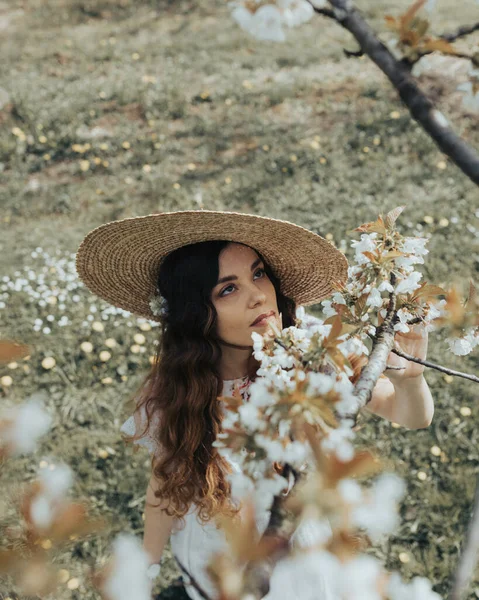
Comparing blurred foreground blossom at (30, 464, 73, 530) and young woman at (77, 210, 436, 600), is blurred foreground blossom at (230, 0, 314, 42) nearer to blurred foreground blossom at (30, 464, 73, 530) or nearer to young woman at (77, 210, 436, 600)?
young woman at (77, 210, 436, 600)

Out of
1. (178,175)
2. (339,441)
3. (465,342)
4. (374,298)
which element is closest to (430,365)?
(465,342)

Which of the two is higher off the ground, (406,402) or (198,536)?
(406,402)

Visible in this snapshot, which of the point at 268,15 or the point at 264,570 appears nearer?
the point at 264,570

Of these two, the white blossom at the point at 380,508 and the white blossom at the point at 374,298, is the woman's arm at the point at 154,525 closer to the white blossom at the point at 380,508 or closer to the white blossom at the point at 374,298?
the white blossom at the point at 374,298

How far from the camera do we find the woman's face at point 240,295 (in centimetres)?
168

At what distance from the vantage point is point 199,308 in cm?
176

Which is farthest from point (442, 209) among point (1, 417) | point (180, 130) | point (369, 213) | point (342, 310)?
point (1, 417)

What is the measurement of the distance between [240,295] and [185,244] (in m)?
0.23

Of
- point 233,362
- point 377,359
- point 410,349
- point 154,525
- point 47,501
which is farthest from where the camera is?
point 154,525

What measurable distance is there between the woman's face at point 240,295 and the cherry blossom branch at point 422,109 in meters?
1.06

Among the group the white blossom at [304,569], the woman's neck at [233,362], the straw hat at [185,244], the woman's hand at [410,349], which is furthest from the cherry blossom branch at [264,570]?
the woman's neck at [233,362]

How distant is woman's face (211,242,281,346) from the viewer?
1678 millimetres

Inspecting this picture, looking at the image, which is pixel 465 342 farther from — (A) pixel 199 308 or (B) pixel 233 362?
(B) pixel 233 362

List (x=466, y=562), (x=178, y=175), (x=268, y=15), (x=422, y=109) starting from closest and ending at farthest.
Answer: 1. (x=466, y=562)
2. (x=422, y=109)
3. (x=268, y=15)
4. (x=178, y=175)
